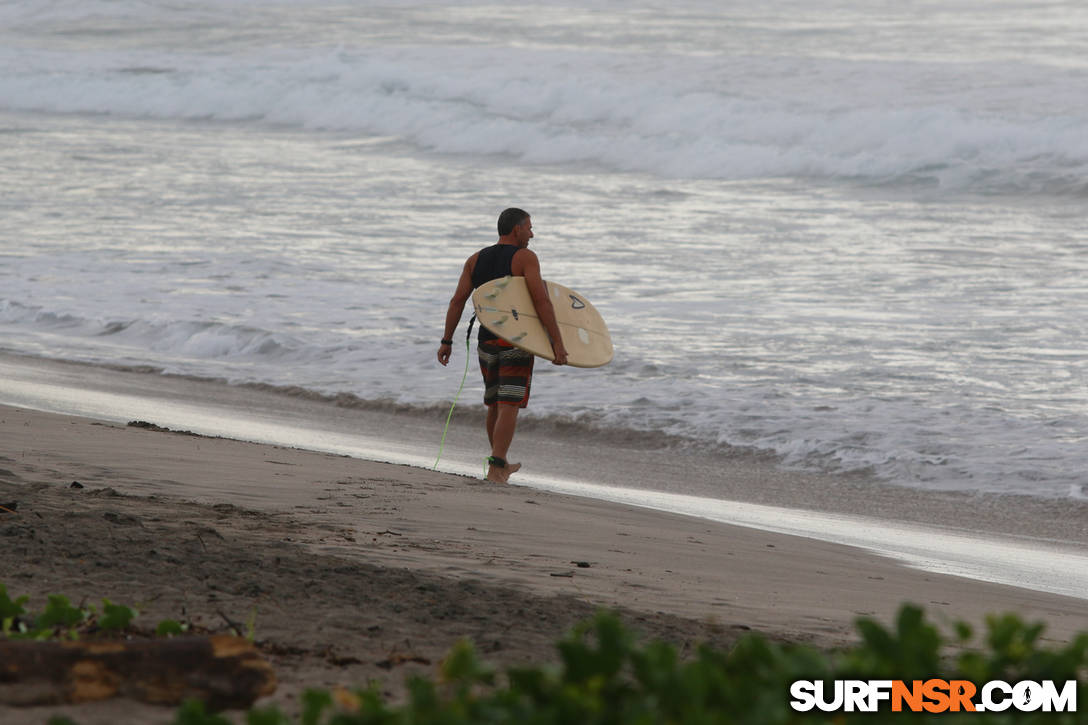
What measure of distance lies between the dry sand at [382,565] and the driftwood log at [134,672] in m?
0.05

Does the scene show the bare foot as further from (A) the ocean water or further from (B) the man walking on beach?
(A) the ocean water

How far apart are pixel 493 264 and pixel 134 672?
16.7ft

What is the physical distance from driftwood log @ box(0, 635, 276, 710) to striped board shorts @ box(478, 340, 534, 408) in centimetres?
489

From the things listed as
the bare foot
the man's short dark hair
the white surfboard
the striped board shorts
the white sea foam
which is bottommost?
the bare foot

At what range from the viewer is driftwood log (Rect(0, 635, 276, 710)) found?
2.76 meters

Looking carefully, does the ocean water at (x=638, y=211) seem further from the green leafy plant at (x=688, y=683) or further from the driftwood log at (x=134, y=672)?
→ the driftwood log at (x=134, y=672)

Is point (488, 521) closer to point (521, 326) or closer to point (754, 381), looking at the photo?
point (521, 326)

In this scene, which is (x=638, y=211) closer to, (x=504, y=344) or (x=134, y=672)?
(x=504, y=344)

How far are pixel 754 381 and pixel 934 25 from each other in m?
33.6

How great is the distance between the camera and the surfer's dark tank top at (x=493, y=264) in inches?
301

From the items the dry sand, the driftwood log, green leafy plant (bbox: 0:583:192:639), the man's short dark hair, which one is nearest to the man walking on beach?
the man's short dark hair

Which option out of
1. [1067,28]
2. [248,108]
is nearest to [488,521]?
[248,108]

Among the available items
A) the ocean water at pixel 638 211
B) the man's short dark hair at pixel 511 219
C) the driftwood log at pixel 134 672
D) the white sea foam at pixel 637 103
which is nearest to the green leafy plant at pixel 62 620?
the driftwood log at pixel 134 672

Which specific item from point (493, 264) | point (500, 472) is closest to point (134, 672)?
point (500, 472)
